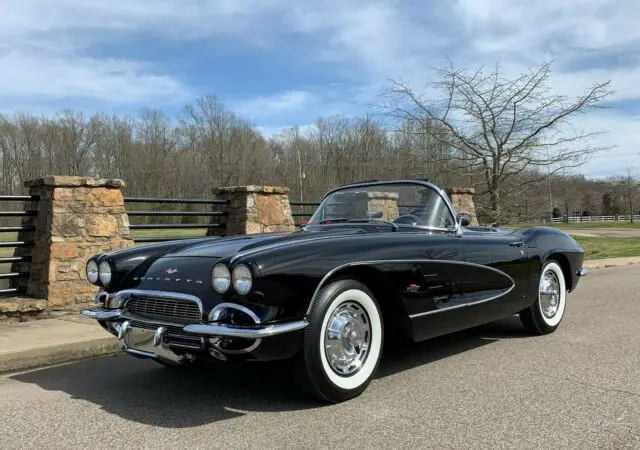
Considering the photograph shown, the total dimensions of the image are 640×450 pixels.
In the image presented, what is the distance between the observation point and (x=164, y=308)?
3.84 m

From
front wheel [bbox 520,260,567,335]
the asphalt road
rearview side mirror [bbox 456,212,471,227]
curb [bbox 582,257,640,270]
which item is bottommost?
curb [bbox 582,257,640,270]

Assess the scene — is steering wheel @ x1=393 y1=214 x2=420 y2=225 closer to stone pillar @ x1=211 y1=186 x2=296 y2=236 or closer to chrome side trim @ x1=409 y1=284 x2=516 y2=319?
chrome side trim @ x1=409 y1=284 x2=516 y2=319

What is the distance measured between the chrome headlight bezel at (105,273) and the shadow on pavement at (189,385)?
80 cm

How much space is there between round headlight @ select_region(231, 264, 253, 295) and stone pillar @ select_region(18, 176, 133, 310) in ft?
15.2

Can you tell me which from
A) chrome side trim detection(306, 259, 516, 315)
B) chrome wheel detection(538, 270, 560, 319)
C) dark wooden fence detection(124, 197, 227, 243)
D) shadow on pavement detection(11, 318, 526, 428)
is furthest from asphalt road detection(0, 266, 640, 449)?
dark wooden fence detection(124, 197, 227, 243)

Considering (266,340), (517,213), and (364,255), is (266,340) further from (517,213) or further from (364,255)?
(517,213)

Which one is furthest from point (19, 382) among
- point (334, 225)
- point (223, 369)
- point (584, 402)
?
point (584, 402)

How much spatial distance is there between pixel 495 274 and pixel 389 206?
1.14 m

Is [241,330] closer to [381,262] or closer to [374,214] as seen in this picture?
[381,262]

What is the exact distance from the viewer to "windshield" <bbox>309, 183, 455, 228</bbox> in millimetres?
5020

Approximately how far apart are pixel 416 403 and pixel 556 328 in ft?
9.85

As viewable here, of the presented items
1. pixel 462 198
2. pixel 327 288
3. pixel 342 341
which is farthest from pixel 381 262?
pixel 462 198

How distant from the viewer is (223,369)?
4777 millimetres

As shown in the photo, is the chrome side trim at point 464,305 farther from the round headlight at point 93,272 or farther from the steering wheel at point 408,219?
the round headlight at point 93,272
